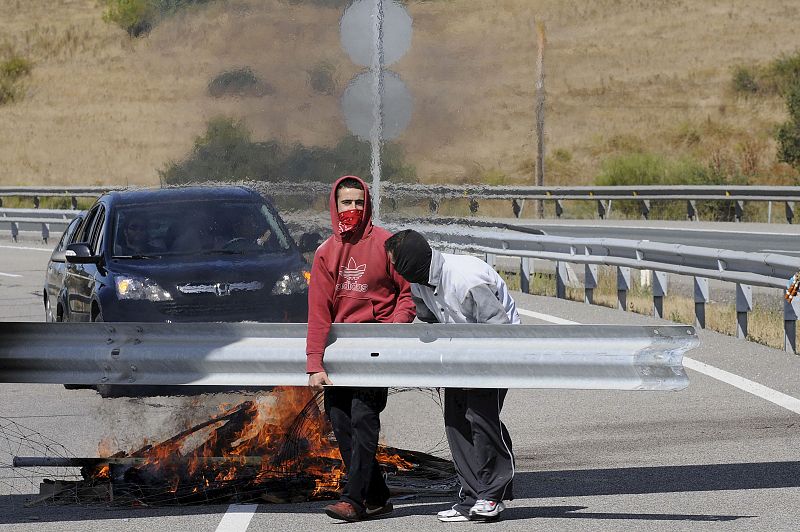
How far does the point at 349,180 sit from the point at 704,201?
37.3 metres

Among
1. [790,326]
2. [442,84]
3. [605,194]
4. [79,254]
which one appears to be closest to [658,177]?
[605,194]

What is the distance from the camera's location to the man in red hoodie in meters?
7.46

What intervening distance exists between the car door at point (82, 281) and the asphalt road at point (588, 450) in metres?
0.66

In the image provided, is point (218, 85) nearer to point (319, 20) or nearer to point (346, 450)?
point (319, 20)

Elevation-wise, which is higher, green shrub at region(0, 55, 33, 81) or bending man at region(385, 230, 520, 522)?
green shrub at region(0, 55, 33, 81)

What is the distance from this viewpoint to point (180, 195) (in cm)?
1329

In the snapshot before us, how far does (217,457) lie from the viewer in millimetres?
8336

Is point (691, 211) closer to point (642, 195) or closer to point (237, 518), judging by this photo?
point (642, 195)

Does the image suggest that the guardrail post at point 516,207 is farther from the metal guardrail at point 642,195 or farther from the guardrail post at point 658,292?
the guardrail post at point 658,292

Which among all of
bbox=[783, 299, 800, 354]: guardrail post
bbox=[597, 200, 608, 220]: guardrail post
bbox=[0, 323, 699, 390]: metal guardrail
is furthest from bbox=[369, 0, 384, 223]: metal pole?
bbox=[597, 200, 608, 220]: guardrail post

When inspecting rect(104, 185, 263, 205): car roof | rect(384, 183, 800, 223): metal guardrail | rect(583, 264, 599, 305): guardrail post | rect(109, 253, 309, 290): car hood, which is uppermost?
rect(104, 185, 263, 205): car roof

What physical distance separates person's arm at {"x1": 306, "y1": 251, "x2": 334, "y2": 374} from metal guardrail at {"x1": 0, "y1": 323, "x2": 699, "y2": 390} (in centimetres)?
10

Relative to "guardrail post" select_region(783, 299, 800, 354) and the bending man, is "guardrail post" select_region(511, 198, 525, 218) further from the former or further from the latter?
the bending man

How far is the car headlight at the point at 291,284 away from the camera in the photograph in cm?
1218
